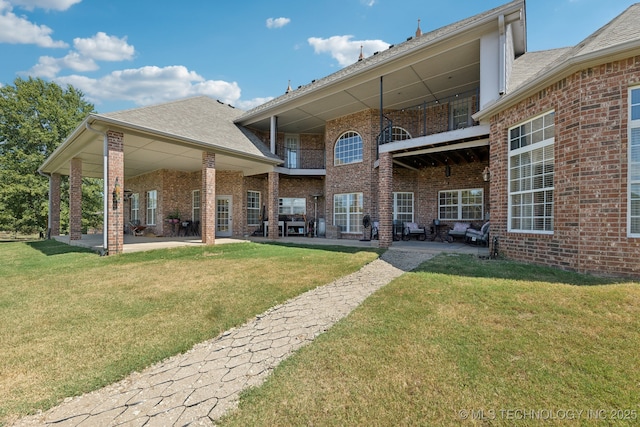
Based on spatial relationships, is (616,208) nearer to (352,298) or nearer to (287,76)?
(352,298)

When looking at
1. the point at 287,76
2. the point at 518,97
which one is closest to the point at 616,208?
the point at 518,97

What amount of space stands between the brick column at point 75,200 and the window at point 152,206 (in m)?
3.74

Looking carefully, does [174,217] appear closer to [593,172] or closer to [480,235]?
[480,235]

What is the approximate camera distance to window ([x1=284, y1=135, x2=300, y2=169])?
1573cm

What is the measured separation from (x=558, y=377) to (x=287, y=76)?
65.9 ft

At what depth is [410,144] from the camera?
29.7 ft

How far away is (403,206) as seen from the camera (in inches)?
516

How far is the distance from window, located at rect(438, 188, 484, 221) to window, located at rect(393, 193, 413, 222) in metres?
1.26

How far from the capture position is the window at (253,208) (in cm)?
1516

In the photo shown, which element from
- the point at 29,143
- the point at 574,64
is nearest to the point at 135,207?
the point at 29,143

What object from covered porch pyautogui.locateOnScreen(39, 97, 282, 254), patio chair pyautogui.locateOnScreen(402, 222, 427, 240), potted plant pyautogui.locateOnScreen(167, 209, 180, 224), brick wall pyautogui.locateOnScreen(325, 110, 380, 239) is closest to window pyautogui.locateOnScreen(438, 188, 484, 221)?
patio chair pyautogui.locateOnScreen(402, 222, 427, 240)

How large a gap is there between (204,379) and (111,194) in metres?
7.88

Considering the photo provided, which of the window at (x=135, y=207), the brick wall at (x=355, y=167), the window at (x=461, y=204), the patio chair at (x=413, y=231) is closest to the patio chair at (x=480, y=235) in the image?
the window at (x=461, y=204)

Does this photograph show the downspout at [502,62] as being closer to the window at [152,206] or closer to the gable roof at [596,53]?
the gable roof at [596,53]
